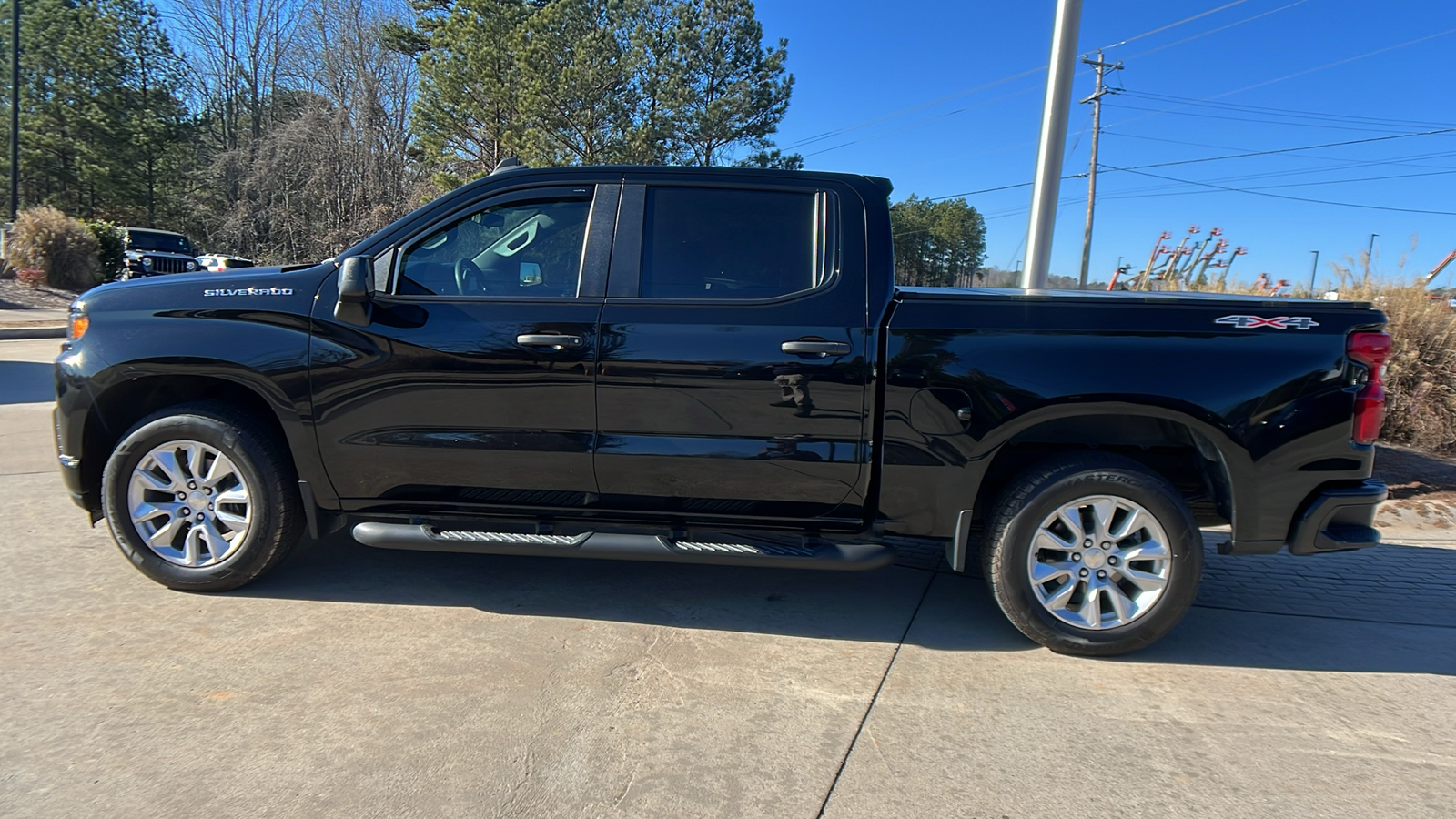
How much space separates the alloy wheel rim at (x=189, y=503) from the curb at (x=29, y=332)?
1414 centimetres

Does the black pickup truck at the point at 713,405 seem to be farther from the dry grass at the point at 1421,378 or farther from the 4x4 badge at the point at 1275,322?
the dry grass at the point at 1421,378

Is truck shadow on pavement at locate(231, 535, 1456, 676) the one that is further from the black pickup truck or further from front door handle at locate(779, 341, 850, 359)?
front door handle at locate(779, 341, 850, 359)

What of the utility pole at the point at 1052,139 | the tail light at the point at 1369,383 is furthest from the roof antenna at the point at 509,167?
the utility pole at the point at 1052,139

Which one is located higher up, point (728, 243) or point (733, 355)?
point (728, 243)

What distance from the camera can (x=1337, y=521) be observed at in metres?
3.52

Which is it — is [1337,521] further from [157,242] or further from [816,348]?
[157,242]

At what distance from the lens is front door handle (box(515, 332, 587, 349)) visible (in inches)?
141

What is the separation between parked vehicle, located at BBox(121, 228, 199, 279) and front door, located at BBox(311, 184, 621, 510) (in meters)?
21.2

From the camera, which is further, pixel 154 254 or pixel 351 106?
pixel 351 106

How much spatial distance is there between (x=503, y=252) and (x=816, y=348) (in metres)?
1.54

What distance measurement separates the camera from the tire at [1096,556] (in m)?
3.48

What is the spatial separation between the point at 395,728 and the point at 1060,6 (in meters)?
6.55

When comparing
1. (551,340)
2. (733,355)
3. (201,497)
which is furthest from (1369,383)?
(201,497)

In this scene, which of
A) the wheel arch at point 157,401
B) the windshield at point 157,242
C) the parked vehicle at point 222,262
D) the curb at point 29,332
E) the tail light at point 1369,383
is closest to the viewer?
the tail light at point 1369,383
